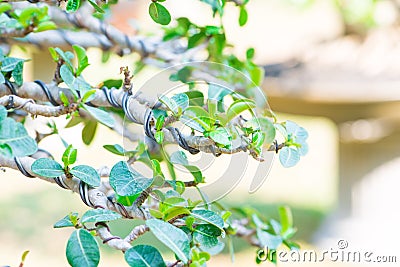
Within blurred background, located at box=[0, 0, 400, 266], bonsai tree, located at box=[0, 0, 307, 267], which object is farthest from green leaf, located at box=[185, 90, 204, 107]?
blurred background, located at box=[0, 0, 400, 266]

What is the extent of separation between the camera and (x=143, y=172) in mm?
341

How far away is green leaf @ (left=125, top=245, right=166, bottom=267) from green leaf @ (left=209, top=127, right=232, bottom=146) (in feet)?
0.23

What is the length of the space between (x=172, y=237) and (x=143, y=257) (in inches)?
0.6

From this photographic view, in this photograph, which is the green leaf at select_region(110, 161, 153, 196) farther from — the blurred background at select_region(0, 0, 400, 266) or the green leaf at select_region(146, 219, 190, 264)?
the blurred background at select_region(0, 0, 400, 266)

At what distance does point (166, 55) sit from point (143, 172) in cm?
26

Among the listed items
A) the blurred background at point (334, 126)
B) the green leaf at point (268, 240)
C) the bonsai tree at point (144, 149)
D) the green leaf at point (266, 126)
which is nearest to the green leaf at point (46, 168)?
the bonsai tree at point (144, 149)

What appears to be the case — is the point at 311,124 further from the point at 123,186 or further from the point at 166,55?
the point at 123,186

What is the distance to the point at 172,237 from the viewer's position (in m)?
0.27

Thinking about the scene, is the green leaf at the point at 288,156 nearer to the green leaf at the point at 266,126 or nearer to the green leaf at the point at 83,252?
the green leaf at the point at 266,126

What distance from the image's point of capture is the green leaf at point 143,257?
0.85 feet

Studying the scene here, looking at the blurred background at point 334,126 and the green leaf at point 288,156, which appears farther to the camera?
the blurred background at point 334,126

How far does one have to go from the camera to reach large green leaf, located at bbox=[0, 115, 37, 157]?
241mm

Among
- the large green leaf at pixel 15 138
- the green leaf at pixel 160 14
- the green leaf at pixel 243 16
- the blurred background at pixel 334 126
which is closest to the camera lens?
the large green leaf at pixel 15 138

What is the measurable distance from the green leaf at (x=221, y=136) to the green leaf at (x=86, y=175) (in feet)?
0.21
